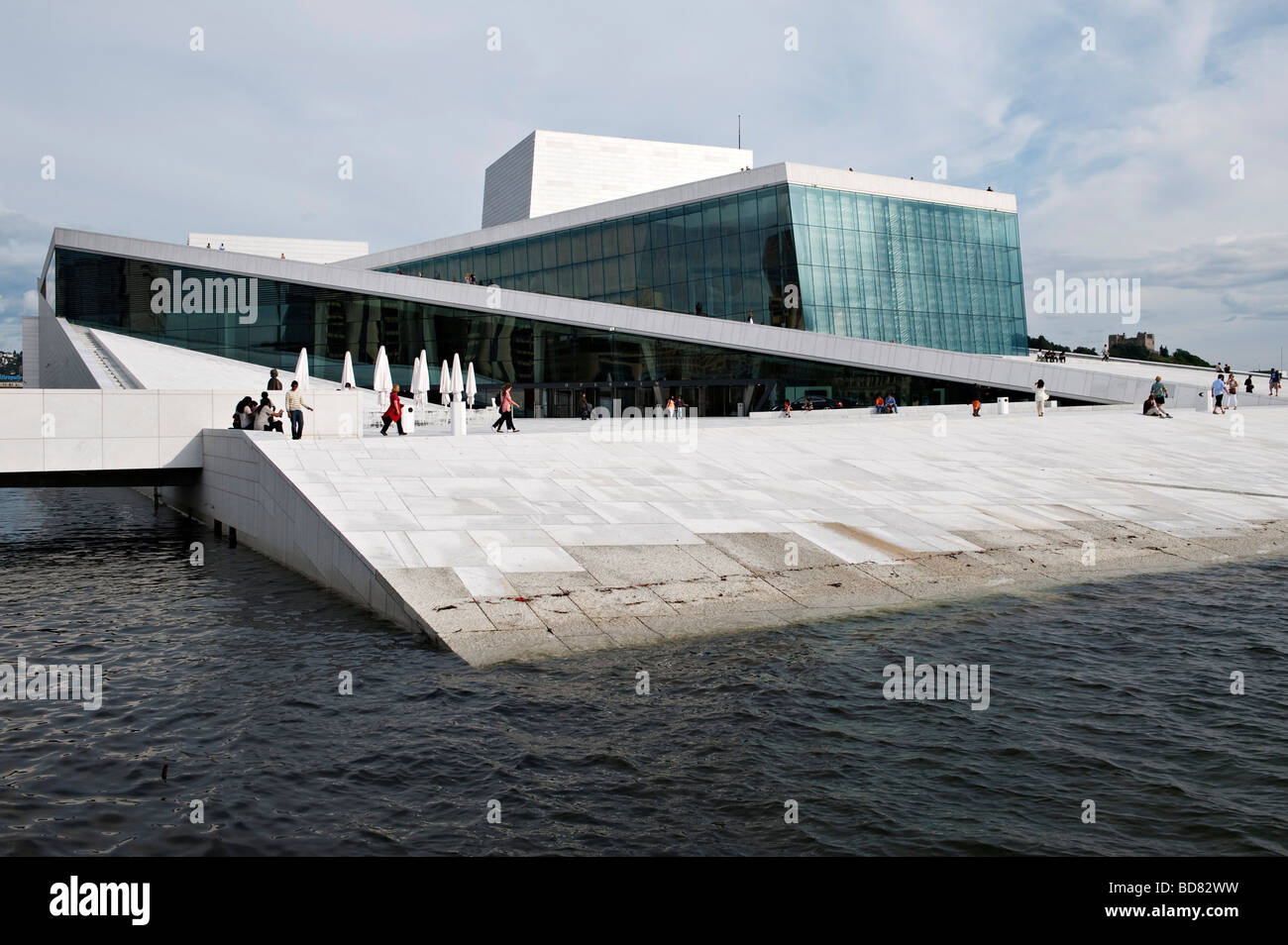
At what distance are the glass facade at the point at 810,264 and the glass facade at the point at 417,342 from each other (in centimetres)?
571

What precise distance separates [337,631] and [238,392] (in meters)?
12.9

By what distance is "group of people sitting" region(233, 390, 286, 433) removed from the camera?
20.2 m

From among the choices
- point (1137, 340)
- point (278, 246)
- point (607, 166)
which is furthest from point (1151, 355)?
point (278, 246)

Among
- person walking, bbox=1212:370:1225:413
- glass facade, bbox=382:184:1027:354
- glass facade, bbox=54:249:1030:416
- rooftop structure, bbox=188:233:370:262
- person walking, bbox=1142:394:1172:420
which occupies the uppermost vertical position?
rooftop structure, bbox=188:233:370:262

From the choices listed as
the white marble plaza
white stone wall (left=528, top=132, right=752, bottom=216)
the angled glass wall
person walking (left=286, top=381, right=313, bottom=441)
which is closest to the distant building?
white stone wall (left=528, top=132, right=752, bottom=216)

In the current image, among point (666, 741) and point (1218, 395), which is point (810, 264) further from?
point (666, 741)

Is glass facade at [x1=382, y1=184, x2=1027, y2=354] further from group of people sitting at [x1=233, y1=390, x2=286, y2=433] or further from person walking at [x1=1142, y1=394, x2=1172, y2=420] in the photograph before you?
group of people sitting at [x1=233, y1=390, x2=286, y2=433]

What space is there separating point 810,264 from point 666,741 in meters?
41.4

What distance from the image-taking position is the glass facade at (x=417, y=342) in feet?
146

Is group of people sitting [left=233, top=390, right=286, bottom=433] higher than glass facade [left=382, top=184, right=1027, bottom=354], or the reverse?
glass facade [left=382, top=184, right=1027, bottom=354]

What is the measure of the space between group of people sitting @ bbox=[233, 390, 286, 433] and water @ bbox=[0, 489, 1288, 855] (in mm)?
7615

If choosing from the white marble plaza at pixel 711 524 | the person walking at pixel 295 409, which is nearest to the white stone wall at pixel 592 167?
the white marble plaza at pixel 711 524

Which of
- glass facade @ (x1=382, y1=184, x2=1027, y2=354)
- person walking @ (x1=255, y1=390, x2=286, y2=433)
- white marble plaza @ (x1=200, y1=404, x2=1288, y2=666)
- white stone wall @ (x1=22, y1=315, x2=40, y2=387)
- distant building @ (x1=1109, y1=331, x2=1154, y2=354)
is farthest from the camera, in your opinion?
distant building @ (x1=1109, y1=331, x2=1154, y2=354)

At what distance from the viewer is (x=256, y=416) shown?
20328mm
